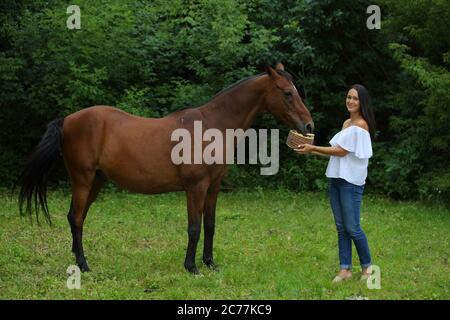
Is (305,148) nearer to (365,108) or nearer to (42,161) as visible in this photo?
(365,108)

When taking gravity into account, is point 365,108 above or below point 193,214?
above

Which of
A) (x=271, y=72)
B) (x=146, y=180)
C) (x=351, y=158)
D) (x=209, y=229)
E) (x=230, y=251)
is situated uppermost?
(x=271, y=72)

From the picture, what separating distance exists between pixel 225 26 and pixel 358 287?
6.81 metres

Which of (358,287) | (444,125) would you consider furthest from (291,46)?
(358,287)

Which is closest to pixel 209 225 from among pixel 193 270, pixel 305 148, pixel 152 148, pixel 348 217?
pixel 193 270

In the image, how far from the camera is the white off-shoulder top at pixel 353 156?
18.2 ft

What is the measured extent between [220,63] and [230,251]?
203 inches

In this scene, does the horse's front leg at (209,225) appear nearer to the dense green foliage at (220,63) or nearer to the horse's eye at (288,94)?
the horse's eye at (288,94)

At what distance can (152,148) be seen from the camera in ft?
20.7

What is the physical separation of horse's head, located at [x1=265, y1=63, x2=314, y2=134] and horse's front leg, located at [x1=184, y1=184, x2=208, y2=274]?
1.08 meters

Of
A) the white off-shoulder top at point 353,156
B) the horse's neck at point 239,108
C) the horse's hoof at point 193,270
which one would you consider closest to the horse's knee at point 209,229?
the horse's hoof at point 193,270

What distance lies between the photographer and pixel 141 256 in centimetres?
698

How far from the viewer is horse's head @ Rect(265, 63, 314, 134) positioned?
6141 mm
